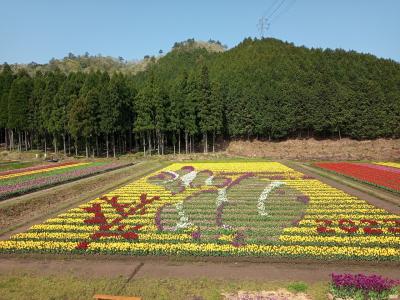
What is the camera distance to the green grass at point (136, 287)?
10.4 metres

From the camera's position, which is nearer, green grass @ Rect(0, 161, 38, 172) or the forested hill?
green grass @ Rect(0, 161, 38, 172)

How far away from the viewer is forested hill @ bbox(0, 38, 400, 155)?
62.7m

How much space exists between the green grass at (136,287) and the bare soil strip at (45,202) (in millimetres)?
6410

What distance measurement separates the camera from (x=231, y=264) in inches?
506

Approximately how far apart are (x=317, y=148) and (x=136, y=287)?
217 ft

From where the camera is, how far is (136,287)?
10.8m

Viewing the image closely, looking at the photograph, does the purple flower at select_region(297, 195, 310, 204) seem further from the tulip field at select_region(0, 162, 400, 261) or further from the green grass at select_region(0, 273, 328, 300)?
the green grass at select_region(0, 273, 328, 300)

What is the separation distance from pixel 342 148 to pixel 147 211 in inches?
2381

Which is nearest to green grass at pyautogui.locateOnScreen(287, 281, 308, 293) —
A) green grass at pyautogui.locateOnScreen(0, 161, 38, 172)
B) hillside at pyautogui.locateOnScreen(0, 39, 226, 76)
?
green grass at pyautogui.locateOnScreen(0, 161, 38, 172)

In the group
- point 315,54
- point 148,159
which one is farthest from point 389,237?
point 315,54

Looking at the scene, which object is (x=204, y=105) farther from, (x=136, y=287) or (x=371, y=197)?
(x=136, y=287)

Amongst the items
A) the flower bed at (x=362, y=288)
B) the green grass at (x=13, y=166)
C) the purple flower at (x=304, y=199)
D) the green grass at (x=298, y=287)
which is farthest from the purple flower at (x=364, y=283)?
the green grass at (x=13, y=166)

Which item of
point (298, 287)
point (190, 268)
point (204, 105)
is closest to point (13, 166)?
point (204, 105)

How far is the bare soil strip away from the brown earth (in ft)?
135
